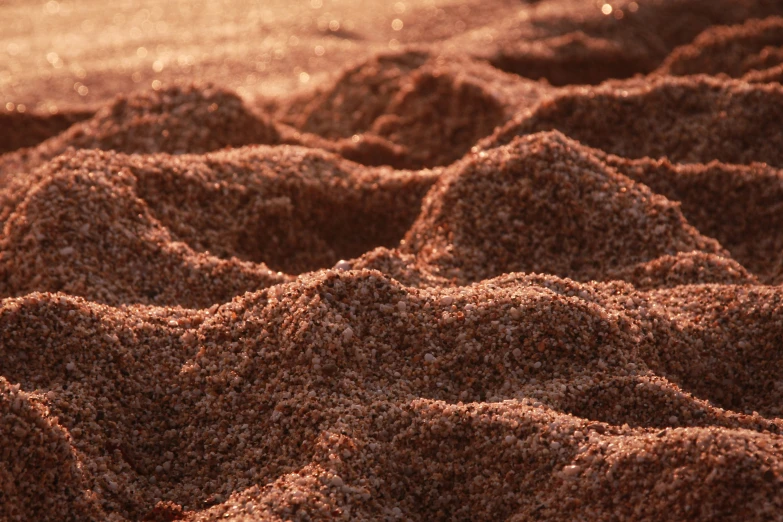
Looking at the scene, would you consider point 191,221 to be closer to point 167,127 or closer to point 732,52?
point 167,127

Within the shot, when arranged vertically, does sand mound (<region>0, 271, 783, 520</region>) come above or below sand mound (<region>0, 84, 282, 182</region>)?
below

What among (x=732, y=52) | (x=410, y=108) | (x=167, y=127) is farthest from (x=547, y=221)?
(x=732, y=52)

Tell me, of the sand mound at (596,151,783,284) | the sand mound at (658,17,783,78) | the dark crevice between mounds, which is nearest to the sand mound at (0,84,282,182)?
the dark crevice between mounds

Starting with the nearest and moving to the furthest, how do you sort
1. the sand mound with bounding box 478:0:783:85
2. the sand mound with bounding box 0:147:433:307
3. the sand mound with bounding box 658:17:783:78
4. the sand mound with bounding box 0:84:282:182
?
the sand mound with bounding box 0:147:433:307
the sand mound with bounding box 0:84:282:182
the sand mound with bounding box 658:17:783:78
the sand mound with bounding box 478:0:783:85

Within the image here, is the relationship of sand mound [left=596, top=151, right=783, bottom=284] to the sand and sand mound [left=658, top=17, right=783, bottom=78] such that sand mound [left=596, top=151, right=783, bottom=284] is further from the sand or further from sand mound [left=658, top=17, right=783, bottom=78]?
sand mound [left=658, top=17, right=783, bottom=78]

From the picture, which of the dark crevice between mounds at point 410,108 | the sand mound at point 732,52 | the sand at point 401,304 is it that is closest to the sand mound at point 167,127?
the sand at point 401,304

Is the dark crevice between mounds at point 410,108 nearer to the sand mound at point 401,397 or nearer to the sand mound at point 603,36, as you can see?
the sand mound at point 603,36
